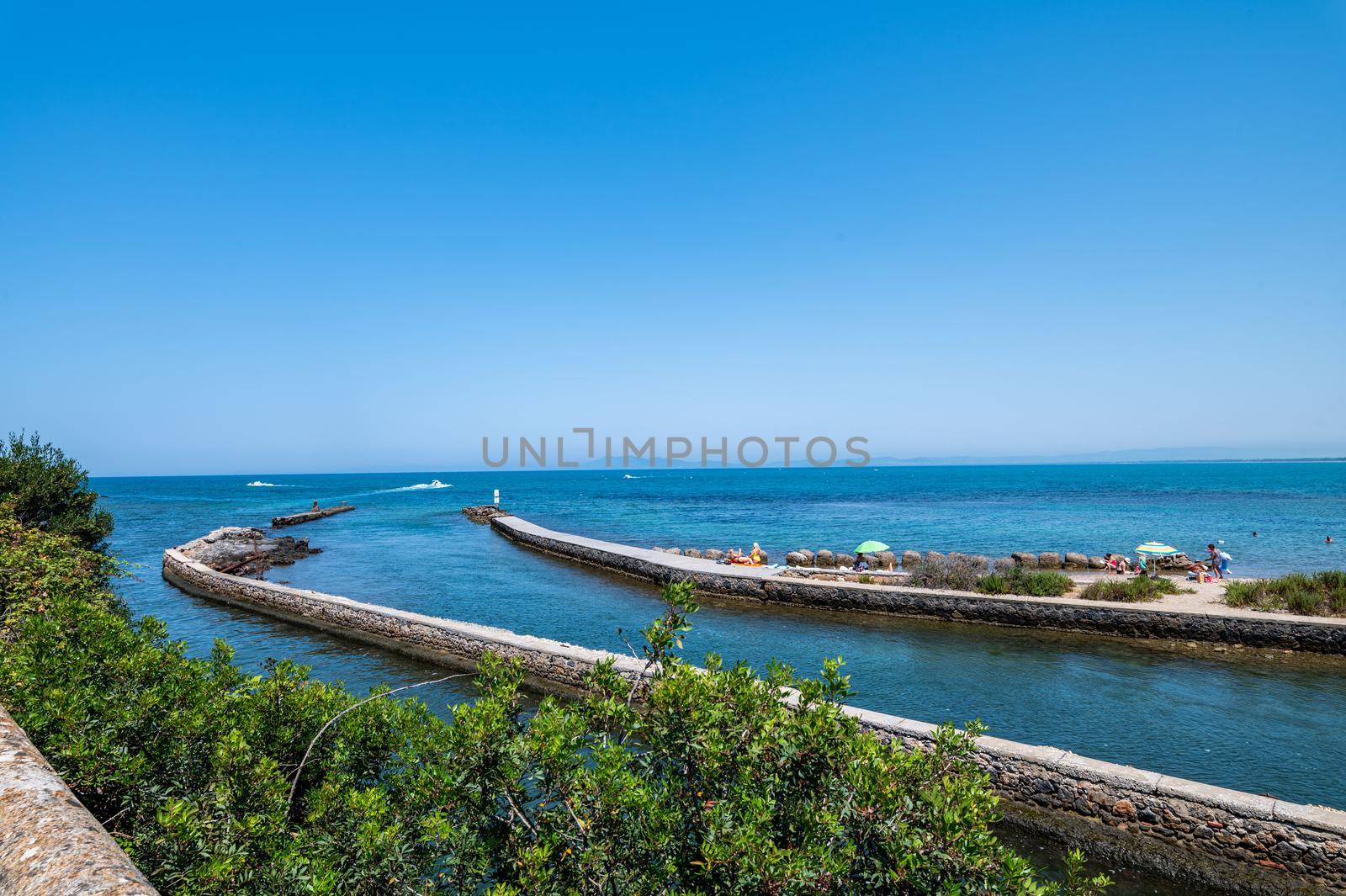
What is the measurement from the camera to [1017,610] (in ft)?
53.4

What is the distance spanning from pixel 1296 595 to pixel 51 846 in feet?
69.6

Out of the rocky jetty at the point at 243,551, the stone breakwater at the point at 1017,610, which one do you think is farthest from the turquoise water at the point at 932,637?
the rocky jetty at the point at 243,551

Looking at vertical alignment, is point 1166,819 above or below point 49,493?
below

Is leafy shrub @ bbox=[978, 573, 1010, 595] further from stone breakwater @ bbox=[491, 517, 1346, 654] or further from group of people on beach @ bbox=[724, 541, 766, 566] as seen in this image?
group of people on beach @ bbox=[724, 541, 766, 566]

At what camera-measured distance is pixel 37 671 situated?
4512mm

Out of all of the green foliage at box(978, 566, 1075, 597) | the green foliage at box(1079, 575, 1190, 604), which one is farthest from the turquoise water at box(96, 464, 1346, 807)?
the green foliage at box(1079, 575, 1190, 604)

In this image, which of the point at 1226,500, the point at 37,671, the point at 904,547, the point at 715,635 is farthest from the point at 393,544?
the point at 1226,500

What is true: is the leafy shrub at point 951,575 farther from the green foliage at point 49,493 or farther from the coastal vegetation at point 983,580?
the green foliage at point 49,493

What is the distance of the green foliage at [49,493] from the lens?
13.8 m

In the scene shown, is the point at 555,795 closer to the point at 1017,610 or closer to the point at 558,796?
the point at 558,796

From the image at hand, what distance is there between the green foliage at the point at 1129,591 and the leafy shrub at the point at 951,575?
2964mm

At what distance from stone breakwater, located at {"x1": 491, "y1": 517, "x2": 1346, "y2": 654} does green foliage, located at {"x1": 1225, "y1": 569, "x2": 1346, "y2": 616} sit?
42.4 inches

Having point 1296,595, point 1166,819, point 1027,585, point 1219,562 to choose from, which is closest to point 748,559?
point 1027,585

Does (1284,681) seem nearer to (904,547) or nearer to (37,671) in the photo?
(37,671)
